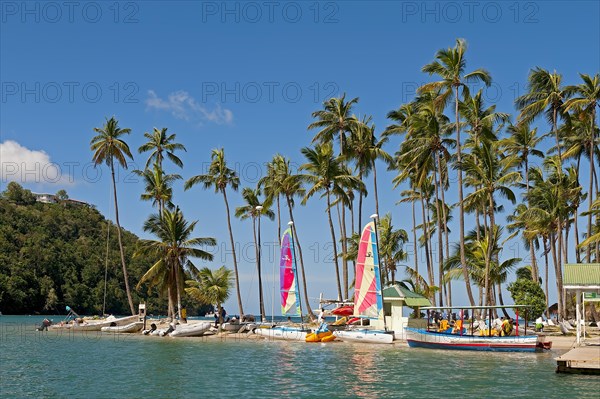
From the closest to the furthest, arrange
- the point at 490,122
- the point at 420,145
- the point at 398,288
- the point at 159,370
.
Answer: the point at 159,370 < the point at 398,288 < the point at 420,145 < the point at 490,122

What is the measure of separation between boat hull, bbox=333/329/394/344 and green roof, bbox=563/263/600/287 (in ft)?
44.1

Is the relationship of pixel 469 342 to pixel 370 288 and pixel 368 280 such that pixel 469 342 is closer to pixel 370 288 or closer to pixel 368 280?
pixel 370 288

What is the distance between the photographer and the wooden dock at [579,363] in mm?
27047

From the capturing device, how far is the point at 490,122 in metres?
60.9

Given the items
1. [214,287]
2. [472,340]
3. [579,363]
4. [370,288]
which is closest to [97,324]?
[214,287]

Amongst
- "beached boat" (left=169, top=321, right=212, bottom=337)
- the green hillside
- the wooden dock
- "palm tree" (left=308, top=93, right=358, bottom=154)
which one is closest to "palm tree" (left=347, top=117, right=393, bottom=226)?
"palm tree" (left=308, top=93, right=358, bottom=154)

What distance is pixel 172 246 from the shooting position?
6122cm

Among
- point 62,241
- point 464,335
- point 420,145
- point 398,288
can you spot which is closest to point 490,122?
point 420,145

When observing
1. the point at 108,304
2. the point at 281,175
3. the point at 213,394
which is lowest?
the point at 108,304

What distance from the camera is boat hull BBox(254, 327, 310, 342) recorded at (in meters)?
49.7

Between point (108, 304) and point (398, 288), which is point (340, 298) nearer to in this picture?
point (398, 288)

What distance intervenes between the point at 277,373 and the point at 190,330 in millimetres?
25976

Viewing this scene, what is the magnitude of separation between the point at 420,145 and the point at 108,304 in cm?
9753

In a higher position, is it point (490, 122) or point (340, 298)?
point (490, 122)
